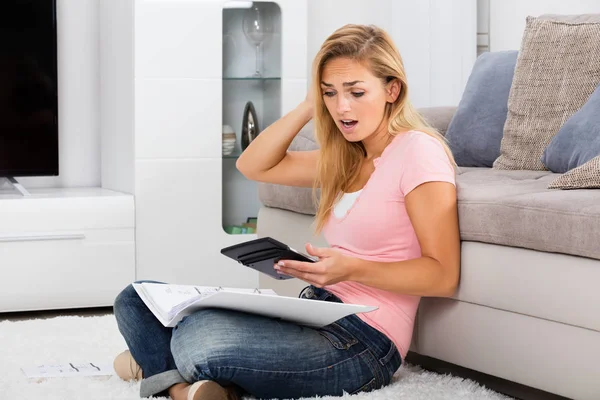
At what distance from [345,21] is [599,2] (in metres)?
1.21

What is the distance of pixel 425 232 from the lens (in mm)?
1837

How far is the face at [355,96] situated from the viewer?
6.34 ft

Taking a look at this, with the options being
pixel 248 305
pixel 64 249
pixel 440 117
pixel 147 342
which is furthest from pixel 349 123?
pixel 64 249

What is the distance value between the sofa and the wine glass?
69.2 inches

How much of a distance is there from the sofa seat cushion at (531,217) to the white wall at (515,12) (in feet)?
5.93

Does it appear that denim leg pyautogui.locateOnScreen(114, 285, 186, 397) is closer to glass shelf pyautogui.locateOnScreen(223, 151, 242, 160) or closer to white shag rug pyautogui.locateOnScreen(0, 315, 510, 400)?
white shag rug pyautogui.locateOnScreen(0, 315, 510, 400)

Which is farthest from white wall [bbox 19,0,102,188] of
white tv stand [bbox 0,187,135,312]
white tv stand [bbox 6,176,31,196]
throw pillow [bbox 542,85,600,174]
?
throw pillow [bbox 542,85,600,174]

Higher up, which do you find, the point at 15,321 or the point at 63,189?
the point at 63,189

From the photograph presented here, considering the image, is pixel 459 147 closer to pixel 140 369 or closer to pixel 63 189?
pixel 140 369

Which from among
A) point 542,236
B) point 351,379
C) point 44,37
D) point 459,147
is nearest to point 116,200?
point 44,37

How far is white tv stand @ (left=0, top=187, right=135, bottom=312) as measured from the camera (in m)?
3.29

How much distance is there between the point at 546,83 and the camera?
267 cm

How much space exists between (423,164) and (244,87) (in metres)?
1.98

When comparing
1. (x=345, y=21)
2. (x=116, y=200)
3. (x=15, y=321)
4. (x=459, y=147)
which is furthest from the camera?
(x=345, y=21)
